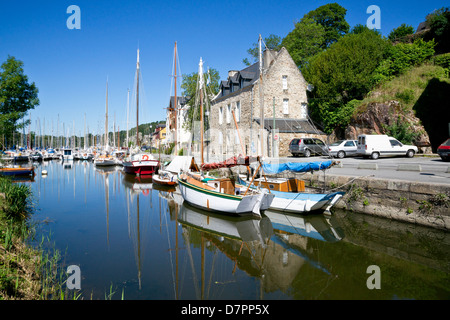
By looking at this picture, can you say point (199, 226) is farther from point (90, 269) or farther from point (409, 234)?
point (409, 234)

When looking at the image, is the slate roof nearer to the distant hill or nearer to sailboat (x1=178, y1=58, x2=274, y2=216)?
the distant hill

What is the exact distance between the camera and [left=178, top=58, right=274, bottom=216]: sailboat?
454 inches

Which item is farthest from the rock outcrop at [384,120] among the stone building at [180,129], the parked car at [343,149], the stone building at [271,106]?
the stone building at [180,129]

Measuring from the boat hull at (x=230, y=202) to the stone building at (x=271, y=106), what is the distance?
14.2 metres

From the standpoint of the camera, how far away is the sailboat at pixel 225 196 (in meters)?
11.5

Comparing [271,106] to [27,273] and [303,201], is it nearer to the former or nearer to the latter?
[303,201]

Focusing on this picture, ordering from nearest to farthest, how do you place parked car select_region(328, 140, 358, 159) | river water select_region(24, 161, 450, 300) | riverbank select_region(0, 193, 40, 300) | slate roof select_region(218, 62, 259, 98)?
riverbank select_region(0, 193, 40, 300)
river water select_region(24, 161, 450, 300)
parked car select_region(328, 140, 358, 159)
slate roof select_region(218, 62, 259, 98)

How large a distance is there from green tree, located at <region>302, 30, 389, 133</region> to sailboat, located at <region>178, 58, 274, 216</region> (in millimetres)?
19018

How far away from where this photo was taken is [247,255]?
791 centimetres

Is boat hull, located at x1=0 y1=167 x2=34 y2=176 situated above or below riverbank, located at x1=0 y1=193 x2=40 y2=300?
above

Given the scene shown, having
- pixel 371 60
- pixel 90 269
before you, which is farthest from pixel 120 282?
pixel 371 60

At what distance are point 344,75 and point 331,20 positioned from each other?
1991 centimetres

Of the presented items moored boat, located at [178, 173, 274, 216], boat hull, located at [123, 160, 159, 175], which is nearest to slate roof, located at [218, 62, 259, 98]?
boat hull, located at [123, 160, 159, 175]
